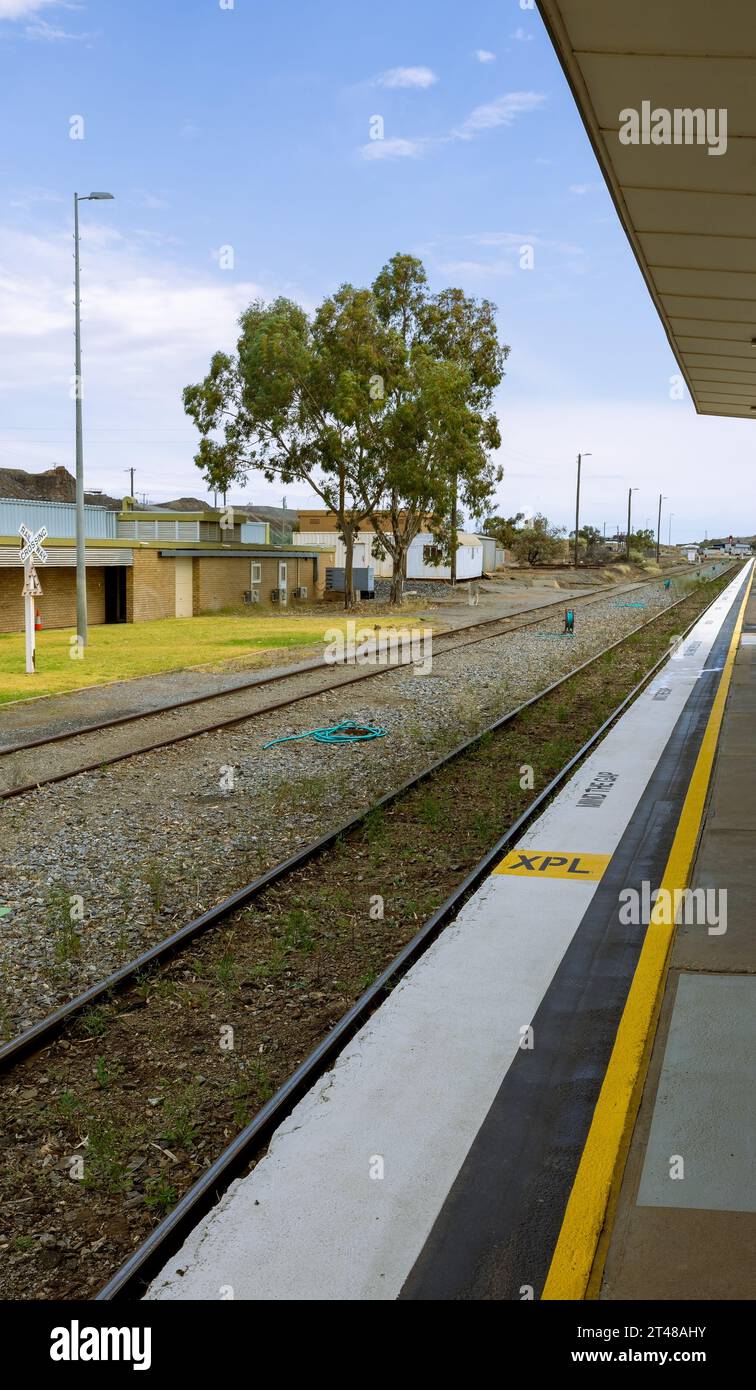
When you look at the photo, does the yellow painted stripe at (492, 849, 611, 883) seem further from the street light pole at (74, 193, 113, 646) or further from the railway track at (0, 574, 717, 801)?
the street light pole at (74, 193, 113, 646)

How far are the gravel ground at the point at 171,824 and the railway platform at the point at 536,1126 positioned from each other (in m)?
2.28

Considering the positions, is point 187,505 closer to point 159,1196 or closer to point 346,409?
point 346,409

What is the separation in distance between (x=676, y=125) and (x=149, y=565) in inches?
1184

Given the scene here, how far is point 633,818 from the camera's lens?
1014 centimetres

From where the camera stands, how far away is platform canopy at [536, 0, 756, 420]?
21.2ft

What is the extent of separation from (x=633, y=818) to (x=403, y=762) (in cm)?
421

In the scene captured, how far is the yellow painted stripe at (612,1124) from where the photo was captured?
3834mm

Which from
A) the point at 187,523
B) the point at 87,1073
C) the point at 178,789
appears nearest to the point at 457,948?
the point at 87,1073

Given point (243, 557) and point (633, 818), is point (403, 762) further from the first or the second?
point (243, 557)

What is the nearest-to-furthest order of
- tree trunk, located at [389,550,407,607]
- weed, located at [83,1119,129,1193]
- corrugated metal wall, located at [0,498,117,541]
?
weed, located at [83,1119,129,1193], corrugated metal wall, located at [0,498,117,541], tree trunk, located at [389,550,407,607]

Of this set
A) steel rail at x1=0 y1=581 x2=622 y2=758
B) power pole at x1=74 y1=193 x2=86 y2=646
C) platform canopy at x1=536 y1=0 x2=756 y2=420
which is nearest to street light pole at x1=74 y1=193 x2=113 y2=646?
power pole at x1=74 y1=193 x2=86 y2=646

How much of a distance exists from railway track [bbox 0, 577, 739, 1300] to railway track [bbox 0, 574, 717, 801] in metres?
4.26

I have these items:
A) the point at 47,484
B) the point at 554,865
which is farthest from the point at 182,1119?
the point at 47,484

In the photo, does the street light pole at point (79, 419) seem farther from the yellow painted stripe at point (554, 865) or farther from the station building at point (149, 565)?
the yellow painted stripe at point (554, 865)
